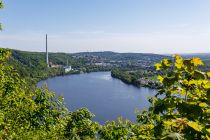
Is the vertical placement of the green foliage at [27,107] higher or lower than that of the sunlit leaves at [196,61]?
lower

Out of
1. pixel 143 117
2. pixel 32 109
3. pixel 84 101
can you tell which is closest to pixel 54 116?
pixel 32 109

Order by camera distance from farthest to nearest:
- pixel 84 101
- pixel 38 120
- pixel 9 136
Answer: pixel 84 101, pixel 38 120, pixel 9 136

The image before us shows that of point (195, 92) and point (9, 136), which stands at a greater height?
point (195, 92)

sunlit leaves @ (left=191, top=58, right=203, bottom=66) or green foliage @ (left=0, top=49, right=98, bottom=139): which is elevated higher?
sunlit leaves @ (left=191, top=58, right=203, bottom=66)

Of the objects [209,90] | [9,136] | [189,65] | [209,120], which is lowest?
[9,136]

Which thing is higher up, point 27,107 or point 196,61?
point 196,61

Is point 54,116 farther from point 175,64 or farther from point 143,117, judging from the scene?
point 175,64

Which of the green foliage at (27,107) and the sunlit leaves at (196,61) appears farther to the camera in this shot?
the green foliage at (27,107)

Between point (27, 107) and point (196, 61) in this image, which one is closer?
point (196, 61)

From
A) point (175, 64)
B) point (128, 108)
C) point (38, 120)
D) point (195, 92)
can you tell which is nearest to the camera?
point (175, 64)

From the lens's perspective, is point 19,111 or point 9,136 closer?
point 9,136

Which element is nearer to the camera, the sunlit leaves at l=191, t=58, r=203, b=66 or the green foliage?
the sunlit leaves at l=191, t=58, r=203, b=66
